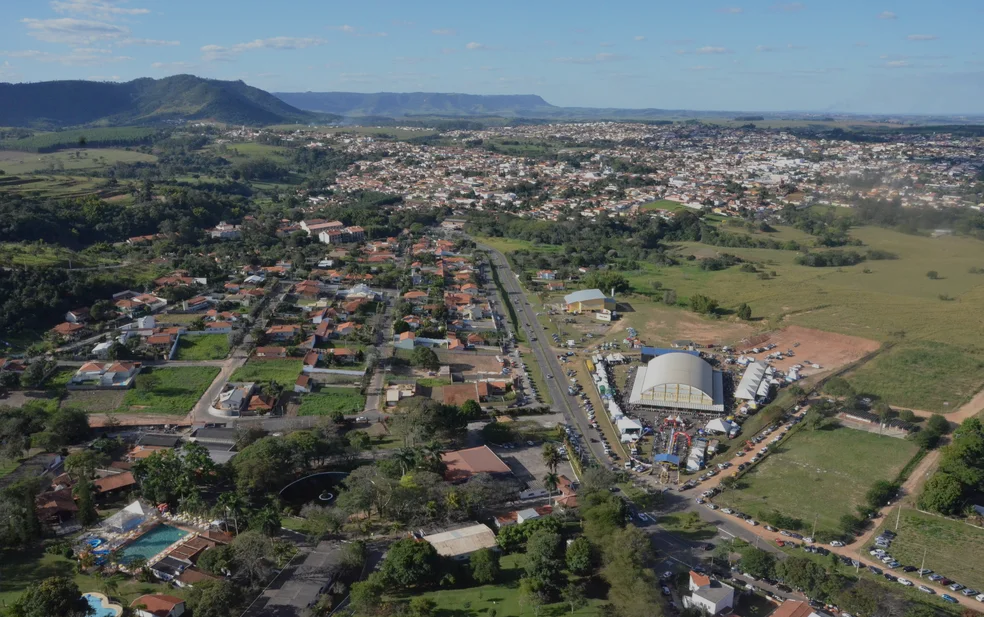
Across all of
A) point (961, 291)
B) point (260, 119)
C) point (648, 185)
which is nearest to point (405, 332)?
point (961, 291)

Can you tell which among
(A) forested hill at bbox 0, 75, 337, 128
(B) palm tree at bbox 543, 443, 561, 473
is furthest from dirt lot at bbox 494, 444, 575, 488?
(A) forested hill at bbox 0, 75, 337, 128

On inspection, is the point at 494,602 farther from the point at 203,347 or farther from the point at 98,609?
the point at 203,347

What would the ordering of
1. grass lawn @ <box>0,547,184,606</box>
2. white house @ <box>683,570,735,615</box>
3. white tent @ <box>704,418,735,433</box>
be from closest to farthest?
1. white house @ <box>683,570,735,615</box>
2. grass lawn @ <box>0,547,184,606</box>
3. white tent @ <box>704,418,735,433</box>

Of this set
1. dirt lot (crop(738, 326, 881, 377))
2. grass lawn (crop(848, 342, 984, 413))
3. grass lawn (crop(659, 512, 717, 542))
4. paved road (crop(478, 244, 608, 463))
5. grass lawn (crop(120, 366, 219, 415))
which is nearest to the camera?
grass lawn (crop(659, 512, 717, 542))

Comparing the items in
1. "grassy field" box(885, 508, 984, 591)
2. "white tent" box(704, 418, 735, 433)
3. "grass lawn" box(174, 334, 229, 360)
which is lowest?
"grassy field" box(885, 508, 984, 591)

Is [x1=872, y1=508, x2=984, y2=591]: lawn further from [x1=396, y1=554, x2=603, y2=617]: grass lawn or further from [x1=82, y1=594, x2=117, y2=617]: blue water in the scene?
[x1=82, y1=594, x2=117, y2=617]: blue water

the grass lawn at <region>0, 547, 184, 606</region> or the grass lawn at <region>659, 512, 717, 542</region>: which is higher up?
the grass lawn at <region>659, 512, 717, 542</region>

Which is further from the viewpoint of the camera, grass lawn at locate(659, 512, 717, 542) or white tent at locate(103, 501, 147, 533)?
grass lawn at locate(659, 512, 717, 542)
